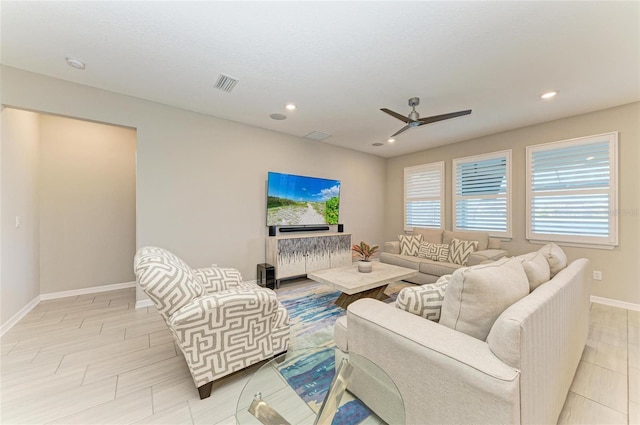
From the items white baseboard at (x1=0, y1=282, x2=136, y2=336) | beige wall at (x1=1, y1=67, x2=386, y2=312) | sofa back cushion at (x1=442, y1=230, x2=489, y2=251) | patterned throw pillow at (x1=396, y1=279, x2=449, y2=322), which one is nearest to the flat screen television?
beige wall at (x1=1, y1=67, x2=386, y2=312)

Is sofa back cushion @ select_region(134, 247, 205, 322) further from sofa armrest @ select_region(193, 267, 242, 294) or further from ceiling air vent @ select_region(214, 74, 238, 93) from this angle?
ceiling air vent @ select_region(214, 74, 238, 93)

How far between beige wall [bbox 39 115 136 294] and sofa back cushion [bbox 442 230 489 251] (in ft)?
17.4

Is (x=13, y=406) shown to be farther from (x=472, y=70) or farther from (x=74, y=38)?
(x=472, y=70)

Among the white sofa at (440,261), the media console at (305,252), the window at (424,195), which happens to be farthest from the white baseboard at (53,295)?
the window at (424,195)

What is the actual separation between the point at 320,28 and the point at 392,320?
2.12 metres

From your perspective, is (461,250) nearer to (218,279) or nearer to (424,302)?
(424,302)

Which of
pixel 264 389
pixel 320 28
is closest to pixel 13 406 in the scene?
pixel 264 389

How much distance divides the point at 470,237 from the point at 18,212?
19.8 feet

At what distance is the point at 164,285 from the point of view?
1.56 m

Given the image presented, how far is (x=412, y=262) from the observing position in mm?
4023

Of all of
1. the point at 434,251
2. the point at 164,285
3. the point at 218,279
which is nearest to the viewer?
the point at 164,285

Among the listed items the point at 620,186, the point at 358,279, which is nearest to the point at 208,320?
the point at 358,279

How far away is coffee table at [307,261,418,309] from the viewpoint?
266cm

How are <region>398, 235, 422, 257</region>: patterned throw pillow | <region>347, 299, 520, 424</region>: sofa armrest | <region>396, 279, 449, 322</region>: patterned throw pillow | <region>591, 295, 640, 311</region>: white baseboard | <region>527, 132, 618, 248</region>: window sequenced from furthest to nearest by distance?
<region>398, 235, 422, 257</region>: patterned throw pillow < <region>527, 132, 618, 248</region>: window < <region>591, 295, 640, 311</region>: white baseboard < <region>396, 279, 449, 322</region>: patterned throw pillow < <region>347, 299, 520, 424</region>: sofa armrest
